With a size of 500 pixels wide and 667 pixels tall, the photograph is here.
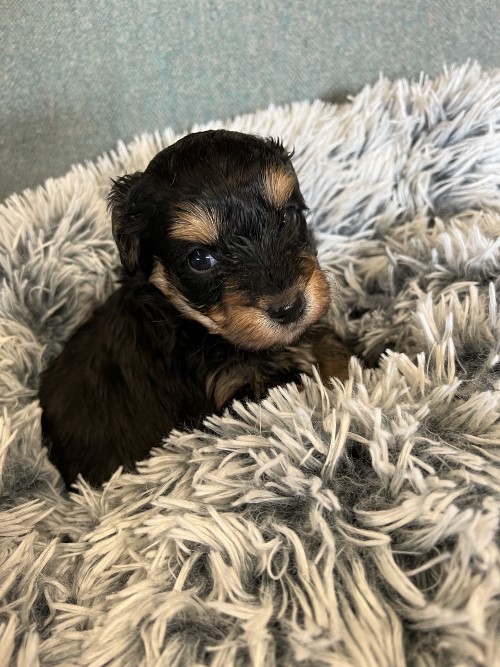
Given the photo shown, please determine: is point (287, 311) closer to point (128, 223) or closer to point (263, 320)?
point (263, 320)

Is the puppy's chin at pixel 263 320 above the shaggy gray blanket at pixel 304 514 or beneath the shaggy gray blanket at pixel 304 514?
above

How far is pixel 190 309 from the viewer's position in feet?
4.83

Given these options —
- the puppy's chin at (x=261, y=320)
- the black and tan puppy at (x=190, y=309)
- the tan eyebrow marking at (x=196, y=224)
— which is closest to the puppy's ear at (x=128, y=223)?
the black and tan puppy at (x=190, y=309)

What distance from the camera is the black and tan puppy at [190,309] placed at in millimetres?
1286

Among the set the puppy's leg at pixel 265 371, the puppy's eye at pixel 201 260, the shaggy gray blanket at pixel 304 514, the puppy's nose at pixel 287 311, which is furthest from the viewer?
the puppy's leg at pixel 265 371

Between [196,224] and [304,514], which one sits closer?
[304,514]

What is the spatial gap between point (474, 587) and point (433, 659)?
4.4 inches

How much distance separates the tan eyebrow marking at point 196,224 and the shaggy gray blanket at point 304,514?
39cm

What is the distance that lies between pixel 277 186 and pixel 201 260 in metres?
0.24

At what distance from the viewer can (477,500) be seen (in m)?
0.92

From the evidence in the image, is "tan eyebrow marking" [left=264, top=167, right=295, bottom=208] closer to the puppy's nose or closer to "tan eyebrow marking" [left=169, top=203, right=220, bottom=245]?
"tan eyebrow marking" [left=169, top=203, right=220, bottom=245]

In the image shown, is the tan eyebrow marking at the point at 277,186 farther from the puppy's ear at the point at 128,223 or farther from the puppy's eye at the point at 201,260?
the puppy's ear at the point at 128,223

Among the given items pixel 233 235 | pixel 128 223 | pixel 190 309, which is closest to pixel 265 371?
pixel 190 309

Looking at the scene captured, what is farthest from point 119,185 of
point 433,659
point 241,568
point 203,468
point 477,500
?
point 433,659
